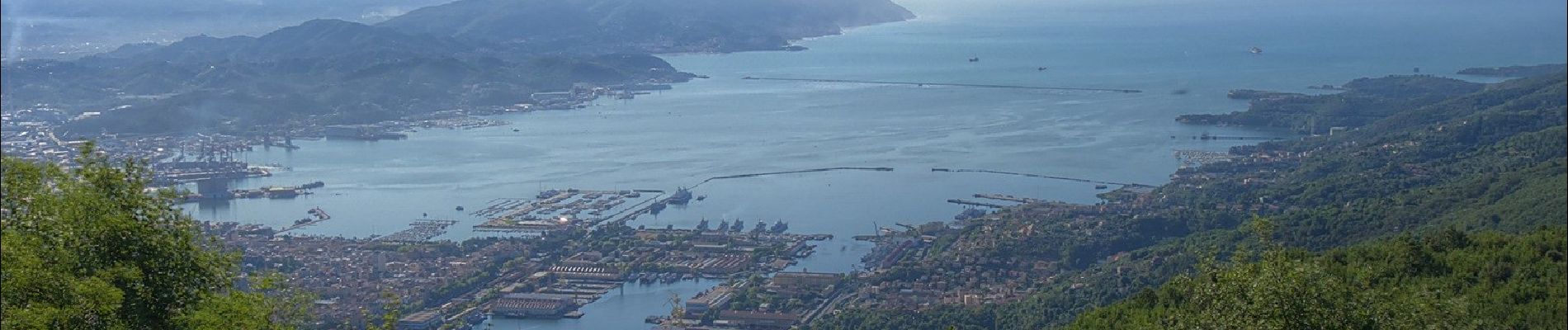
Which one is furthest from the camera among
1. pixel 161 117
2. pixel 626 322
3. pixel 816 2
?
pixel 816 2

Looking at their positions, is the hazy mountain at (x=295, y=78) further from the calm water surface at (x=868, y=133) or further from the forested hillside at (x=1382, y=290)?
the forested hillside at (x=1382, y=290)

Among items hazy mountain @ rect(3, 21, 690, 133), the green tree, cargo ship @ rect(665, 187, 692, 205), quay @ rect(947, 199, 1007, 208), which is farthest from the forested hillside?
hazy mountain @ rect(3, 21, 690, 133)

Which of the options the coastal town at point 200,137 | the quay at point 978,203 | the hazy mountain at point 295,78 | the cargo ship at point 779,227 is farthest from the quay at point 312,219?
the hazy mountain at point 295,78

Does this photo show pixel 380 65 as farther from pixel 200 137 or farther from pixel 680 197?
pixel 680 197

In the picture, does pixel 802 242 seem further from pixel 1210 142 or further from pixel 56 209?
pixel 56 209

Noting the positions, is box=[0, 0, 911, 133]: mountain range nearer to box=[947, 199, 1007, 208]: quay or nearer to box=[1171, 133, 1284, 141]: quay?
box=[947, 199, 1007, 208]: quay

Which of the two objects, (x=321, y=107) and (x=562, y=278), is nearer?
(x=562, y=278)

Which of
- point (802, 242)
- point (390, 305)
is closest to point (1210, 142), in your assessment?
point (802, 242)
